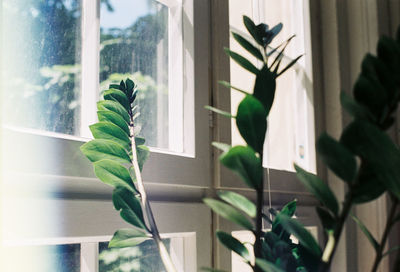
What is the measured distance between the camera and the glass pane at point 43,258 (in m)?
0.68

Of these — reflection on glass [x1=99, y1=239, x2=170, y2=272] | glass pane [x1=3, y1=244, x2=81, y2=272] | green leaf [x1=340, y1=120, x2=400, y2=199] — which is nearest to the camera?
green leaf [x1=340, y1=120, x2=400, y2=199]

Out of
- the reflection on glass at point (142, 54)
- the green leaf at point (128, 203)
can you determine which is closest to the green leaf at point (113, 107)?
the green leaf at point (128, 203)

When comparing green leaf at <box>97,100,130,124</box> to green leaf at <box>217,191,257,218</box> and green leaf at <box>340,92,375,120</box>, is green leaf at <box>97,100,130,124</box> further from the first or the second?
green leaf at <box>340,92,375,120</box>

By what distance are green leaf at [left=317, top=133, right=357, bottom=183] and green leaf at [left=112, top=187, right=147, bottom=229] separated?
0.28 meters

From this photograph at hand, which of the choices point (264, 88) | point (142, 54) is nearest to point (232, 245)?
point (264, 88)

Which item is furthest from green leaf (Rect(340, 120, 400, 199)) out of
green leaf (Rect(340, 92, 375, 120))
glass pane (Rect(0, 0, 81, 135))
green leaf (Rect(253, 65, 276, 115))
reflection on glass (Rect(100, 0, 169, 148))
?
reflection on glass (Rect(100, 0, 169, 148))

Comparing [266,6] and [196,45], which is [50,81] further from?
[266,6]

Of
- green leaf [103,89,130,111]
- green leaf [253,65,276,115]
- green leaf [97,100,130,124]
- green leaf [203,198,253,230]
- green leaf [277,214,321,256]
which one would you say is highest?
green leaf [103,89,130,111]

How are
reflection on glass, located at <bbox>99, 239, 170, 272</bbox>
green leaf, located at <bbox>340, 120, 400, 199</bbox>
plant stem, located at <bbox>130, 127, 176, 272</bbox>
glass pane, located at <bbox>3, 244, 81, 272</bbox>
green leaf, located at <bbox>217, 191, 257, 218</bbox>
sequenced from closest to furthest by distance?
green leaf, located at <bbox>340, 120, 400, 199</bbox>
green leaf, located at <bbox>217, 191, 257, 218</bbox>
plant stem, located at <bbox>130, 127, 176, 272</bbox>
glass pane, located at <bbox>3, 244, 81, 272</bbox>
reflection on glass, located at <bbox>99, 239, 170, 272</bbox>

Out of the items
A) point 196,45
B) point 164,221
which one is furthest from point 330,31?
point 164,221

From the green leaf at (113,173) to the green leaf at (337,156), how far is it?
295mm

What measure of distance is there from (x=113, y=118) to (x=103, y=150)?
5 cm

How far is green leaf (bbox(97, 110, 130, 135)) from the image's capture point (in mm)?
631

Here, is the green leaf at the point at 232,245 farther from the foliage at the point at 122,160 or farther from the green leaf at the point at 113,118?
the green leaf at the point at 113,118
